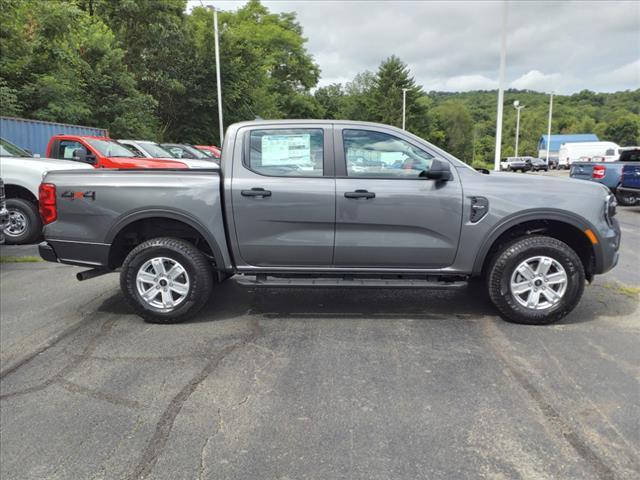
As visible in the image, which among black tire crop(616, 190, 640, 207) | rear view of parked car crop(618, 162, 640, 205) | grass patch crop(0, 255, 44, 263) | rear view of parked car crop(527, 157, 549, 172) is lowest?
rear view of parked car crop(527, 157, 549, 172)

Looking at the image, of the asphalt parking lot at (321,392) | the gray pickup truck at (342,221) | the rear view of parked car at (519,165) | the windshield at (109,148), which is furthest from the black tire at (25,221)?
the rear view of parked car at (519,165)

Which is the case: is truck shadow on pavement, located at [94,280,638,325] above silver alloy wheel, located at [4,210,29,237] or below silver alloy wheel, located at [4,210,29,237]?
below

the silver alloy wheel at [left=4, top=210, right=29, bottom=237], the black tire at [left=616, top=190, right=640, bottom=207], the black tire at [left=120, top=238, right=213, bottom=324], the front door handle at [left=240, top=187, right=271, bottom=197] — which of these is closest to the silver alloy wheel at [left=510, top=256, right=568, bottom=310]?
the front door handle at [left=240, top=187, right=271, bottom=197]

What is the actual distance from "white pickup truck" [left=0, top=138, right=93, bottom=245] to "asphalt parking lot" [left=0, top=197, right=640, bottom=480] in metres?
3.94

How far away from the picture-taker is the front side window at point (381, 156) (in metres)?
4.48

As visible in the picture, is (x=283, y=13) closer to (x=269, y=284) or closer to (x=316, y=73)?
(x=316, y=73)

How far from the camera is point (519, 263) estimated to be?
4.38 m

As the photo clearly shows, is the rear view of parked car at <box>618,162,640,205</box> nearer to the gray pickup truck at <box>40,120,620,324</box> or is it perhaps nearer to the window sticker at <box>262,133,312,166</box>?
the gray pickup truck at <box>40,120,620,324</box>

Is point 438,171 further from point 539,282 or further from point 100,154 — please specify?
point 100,154

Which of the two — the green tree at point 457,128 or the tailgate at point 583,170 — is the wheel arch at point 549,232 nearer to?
the tailgate at point 583,170

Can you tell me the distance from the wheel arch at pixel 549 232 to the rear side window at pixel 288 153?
1.65m

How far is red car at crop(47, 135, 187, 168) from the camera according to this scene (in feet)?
33.5

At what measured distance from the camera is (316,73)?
6316 centimetres

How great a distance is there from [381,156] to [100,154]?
26.0ft
